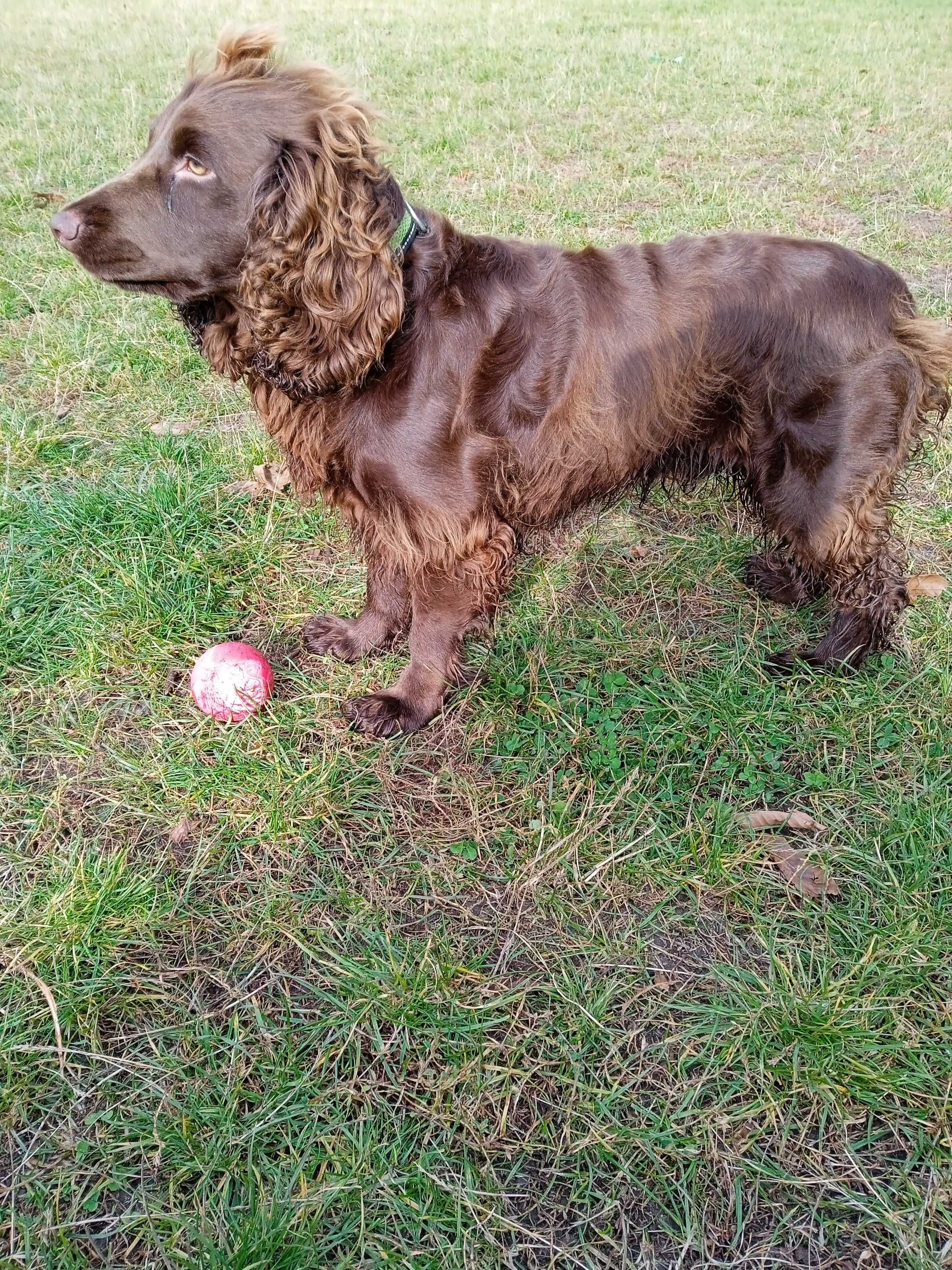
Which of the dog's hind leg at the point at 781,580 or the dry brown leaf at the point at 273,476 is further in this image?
the dry brown leaf at the point at 273,476

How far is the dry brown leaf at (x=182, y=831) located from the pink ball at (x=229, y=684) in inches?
13.5

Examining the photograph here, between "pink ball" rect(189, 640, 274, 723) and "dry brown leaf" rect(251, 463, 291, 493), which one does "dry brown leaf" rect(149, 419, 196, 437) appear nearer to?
"dry brown leaf" rect(251, 463, 291, 493)

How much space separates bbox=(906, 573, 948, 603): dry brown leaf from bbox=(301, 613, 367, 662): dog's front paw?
185 cm

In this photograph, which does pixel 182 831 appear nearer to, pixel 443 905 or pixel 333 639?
pixel 443 905

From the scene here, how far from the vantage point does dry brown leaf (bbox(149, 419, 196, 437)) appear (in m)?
3.55

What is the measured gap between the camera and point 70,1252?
4.92 ft

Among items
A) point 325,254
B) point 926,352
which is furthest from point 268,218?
point 926,352

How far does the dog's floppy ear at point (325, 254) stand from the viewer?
1.98 meters

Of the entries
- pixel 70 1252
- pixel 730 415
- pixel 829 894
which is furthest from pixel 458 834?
pixel 730 415

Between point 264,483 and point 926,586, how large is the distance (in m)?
2.39

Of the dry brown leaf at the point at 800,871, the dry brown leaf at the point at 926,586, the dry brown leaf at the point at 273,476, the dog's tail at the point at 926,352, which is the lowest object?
the dry brown leaf at the point at 800,871

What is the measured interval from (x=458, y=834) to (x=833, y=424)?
153 cm

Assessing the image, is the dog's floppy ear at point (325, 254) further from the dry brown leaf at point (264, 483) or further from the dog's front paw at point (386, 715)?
the dry brown leaf at point (264, 483)

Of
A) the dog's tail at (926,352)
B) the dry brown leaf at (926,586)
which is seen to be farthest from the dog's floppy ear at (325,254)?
the dry brown leaf at (926,586)
